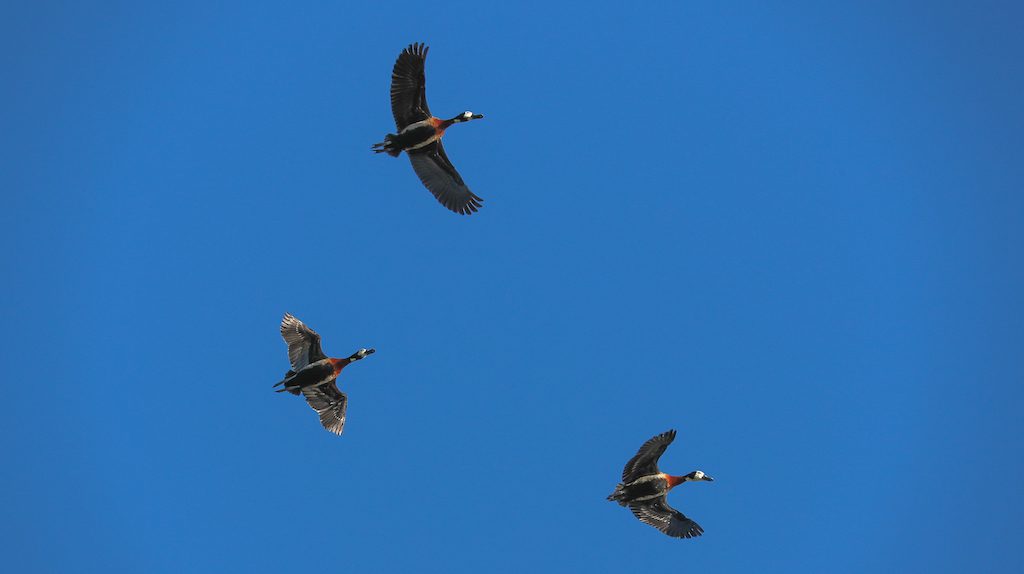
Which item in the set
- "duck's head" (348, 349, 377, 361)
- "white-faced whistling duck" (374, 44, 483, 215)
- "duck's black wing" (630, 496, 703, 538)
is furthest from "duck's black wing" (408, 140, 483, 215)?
"duck's black wing" (630, 496, 703, 538)

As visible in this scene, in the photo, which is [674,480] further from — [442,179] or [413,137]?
[413,137]

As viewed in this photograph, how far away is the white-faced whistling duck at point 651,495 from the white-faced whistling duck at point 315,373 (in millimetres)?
12043

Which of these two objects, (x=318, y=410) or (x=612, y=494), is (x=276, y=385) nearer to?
(x=318, y=410)

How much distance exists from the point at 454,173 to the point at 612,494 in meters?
A: 14.7

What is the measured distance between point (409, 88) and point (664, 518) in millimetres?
20144

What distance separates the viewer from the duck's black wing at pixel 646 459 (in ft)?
156

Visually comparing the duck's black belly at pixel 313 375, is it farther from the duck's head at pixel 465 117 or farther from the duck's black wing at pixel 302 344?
the duck's head at pixel 465 117

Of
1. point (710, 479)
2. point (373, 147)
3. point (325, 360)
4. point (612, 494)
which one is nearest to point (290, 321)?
point (325, 360)

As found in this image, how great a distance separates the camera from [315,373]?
49812 millimetres

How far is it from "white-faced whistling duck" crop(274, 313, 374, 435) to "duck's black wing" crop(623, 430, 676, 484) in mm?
11922

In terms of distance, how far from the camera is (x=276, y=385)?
49.0m

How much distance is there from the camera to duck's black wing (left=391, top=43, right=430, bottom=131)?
155ft

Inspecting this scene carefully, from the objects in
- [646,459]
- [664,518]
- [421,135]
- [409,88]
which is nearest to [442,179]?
[421,135]

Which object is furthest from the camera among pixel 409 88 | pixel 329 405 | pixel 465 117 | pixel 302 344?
pixel 329 405
